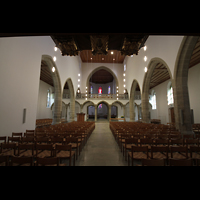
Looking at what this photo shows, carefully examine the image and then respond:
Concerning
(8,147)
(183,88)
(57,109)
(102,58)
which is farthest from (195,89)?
(102,58)

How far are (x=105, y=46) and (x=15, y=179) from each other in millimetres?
6133

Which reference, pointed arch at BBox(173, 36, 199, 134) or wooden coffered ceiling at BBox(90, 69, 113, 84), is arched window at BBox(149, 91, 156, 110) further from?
pointed arch at BBox(173, 36, 199, 134)

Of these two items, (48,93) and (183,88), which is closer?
(183,88)

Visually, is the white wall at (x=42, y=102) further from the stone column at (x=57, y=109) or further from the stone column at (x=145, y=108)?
the stone column at (x=145, y=108)

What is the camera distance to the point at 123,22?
87.3 inches

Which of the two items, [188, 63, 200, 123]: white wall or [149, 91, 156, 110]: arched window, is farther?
[149, 91, 156, 110]: arched window

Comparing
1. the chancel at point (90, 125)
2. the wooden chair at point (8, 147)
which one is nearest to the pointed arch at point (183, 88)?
the chancel at point (90, 125)

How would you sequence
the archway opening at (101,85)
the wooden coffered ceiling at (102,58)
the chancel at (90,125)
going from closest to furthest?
the chancel at (90,125), the wooden coffered ceiling at (102,58), the archway opening at (101,85)

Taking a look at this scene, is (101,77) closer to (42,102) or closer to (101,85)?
(101,85)

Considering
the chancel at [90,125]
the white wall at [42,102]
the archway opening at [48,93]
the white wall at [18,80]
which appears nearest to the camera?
the chancel at [90,125]

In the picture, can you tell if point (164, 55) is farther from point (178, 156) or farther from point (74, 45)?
point (178, 156)

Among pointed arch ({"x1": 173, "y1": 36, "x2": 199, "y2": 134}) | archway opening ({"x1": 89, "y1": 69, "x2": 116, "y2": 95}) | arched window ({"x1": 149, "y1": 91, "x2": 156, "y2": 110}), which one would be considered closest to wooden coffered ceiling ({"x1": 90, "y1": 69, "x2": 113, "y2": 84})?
archway opening ({"x1": 89, "y1": 69, "x2": 116, "y2": 95})

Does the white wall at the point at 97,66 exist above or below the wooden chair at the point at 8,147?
above

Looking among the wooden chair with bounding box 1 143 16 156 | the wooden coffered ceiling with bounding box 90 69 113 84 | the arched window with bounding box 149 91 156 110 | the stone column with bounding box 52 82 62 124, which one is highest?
the wooden coffered ceiling with bounding box 90 69 113 84
